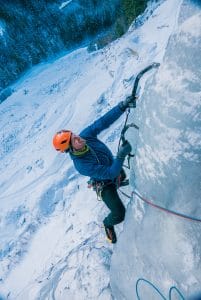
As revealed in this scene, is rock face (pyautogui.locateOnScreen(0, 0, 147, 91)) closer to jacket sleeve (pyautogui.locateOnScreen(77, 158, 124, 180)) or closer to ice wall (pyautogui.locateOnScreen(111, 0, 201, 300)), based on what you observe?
jacket sleeve (pyautogui.locateOnScreen(77, 158, 124, 180))

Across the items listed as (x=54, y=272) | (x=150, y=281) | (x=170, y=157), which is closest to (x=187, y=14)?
(x=170, y=157)

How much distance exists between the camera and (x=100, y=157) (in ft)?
15.2

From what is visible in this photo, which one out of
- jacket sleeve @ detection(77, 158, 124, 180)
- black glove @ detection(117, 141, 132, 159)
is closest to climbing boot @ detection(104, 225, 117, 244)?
jacket sleeve @ detection(77, 158, 124, 180)

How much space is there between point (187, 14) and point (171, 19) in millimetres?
8947

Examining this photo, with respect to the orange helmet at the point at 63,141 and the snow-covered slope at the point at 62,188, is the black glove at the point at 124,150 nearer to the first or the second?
the snow-covered slope at the point at 62,188

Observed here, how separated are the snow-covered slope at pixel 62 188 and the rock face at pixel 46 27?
497 centimetres

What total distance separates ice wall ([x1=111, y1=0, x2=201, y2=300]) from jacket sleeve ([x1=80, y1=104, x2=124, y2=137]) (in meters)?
0.88

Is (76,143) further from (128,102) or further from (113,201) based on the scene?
(113,201)

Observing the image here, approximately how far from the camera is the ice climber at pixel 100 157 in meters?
4.23

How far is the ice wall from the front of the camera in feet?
9.78

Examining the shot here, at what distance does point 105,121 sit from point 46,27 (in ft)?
64.3

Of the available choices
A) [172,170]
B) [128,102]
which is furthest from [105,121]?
[172,170]

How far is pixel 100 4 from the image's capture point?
77.8ft

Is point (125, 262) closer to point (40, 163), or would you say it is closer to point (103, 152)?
point (103, 152)
